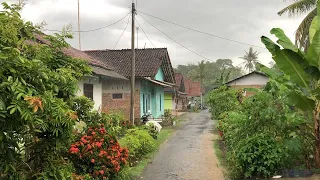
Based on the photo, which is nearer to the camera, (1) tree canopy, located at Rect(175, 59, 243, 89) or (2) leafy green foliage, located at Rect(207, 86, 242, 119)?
(2) leafy green foliage, located at Rect(207, 86, 242, 119)

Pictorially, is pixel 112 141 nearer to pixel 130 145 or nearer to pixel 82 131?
pixel 82 131

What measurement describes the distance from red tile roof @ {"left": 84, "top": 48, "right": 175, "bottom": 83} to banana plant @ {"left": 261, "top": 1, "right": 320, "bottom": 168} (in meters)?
13.1

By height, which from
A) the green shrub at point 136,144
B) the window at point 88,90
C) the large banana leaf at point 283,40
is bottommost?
the green shrub at point 136,144

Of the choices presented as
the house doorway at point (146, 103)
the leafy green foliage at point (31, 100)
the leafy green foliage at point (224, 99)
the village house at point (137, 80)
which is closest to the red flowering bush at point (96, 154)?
the leafy green foliage at point (31, 100)

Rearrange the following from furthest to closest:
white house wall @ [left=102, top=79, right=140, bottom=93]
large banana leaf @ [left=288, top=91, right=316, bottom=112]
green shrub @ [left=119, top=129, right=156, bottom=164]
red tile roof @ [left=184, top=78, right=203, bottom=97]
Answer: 1. red tile roof @ [left=184, top=78, right=203, bottom=97]
2. white house wall @ [left=102, top=79, right=140, bottom=93]
3. green shrub @ [left=119, top=129, right=156, bottom=164]
4. large banana leaf @ [left=288, top=91, right=316, bottom=112]

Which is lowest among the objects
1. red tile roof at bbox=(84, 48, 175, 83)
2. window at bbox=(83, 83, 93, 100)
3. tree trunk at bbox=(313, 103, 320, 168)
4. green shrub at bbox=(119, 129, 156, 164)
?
green shrub at bbox=(119, 129, 156, 164)

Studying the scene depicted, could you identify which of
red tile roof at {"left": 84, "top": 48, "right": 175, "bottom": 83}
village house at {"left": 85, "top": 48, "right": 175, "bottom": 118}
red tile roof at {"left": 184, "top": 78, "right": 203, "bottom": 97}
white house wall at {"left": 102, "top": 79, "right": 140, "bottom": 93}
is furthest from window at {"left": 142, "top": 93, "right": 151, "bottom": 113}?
red tile roof at {"left": 184, "top": 78, "right": 203, "bottom": 97}

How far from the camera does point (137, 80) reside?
20047 millimetres

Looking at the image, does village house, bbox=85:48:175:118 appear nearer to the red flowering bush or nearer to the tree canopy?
the red flowering bush

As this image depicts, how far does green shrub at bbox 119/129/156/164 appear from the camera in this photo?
973 centimetres

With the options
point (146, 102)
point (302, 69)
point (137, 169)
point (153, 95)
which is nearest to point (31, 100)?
point (302, 69)

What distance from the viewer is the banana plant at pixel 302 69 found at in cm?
A: 660

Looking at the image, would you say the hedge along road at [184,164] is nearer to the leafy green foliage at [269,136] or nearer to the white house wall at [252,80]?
the leafy green foliage at [269,136]

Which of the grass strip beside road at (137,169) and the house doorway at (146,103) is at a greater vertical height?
the house doorway at (146,103)
